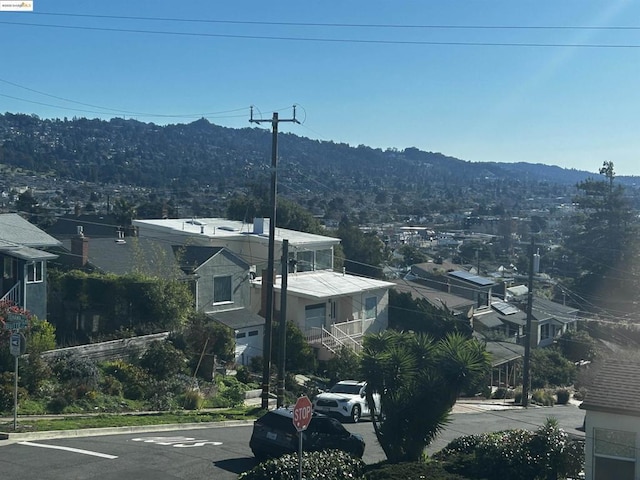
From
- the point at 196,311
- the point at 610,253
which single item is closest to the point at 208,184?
the point at 610,253

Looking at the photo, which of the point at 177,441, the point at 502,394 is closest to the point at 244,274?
the point at 502,394

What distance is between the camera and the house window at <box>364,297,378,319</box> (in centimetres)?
4588

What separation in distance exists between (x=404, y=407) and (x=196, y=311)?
20826 millimetres

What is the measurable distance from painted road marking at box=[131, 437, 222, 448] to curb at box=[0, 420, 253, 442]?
1390 millimetres

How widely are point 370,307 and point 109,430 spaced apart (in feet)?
90.4

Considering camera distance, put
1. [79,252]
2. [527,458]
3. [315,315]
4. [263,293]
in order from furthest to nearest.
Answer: [315,315] < [263,293] < [79,252] < [527,458]

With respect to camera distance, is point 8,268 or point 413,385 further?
point 8,268

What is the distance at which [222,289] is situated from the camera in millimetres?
39031

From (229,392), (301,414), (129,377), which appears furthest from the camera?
(229,392)

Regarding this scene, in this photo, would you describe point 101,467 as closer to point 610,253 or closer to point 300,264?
point 300,264

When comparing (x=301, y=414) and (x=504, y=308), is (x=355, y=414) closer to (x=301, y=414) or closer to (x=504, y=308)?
(x=301, y=414)

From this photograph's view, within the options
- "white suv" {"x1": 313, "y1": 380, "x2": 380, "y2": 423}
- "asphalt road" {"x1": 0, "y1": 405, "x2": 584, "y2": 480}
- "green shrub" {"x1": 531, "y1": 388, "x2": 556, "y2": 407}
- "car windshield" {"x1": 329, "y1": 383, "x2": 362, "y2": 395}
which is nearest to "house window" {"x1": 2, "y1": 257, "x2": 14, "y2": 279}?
"asphalt road" {"x1": 0, "y1": 405, "x2": 584, "y2": 480}

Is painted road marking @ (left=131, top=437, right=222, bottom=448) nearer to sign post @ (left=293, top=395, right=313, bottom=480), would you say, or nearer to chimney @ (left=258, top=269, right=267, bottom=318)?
sign post @ (left=293, top=395, right=313, bottom=480)

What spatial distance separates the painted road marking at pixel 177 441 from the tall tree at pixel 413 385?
4.67 meters
